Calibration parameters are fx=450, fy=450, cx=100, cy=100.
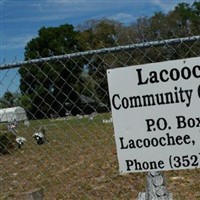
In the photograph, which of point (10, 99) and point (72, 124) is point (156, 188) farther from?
point (72, 124)

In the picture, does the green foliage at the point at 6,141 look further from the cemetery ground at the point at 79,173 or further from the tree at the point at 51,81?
the tree at the point at 51,81

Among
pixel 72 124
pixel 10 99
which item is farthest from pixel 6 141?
pixel 10 99

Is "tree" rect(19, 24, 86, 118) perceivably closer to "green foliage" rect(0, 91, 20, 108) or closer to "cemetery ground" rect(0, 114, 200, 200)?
"green foliage" rect(0, 91, 20, 108)

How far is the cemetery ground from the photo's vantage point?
204 inches

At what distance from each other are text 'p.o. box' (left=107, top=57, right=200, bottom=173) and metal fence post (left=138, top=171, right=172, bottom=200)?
0.21ft

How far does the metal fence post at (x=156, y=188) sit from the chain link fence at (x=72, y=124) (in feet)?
2.63

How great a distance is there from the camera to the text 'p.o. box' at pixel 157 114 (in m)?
2.49

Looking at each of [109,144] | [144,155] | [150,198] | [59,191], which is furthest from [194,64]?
[109,144]

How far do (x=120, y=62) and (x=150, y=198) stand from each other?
1.01 metres

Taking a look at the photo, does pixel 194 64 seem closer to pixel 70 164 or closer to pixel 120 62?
pixel 120 62

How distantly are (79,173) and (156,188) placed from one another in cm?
394

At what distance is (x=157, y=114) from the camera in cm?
253

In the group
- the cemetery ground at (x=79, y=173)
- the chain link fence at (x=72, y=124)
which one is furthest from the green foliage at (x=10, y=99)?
the cemetery ground at (x=79, y=173)

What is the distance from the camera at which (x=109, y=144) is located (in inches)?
316
